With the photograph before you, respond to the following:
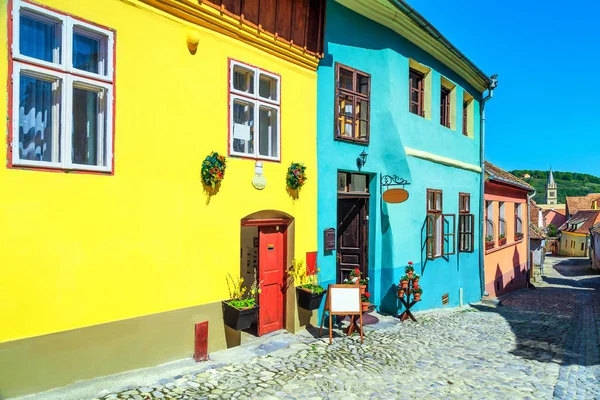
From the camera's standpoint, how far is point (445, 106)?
13000 millimetres

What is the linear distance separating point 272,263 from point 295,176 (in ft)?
5.29

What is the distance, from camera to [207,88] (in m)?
6.23

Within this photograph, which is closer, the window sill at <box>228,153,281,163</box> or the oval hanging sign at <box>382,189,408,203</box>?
the window sill at <box>228,153,281,163</box>

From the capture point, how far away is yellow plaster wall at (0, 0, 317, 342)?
4.39 m

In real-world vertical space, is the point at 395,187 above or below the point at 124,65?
below

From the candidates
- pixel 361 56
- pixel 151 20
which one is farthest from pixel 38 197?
pixel 361 56

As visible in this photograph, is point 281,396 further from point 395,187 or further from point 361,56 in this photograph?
point 361,56

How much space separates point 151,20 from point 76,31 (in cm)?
102

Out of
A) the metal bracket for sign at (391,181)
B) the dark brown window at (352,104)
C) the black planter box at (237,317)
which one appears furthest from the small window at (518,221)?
the black planter box at (237,317)

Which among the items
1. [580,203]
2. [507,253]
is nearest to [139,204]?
[507,253]

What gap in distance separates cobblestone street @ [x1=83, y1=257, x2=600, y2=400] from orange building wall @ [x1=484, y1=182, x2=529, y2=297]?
6675 millimetres

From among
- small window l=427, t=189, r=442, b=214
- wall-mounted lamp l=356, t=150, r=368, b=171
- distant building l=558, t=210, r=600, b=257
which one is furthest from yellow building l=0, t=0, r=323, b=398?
distant building l=558, t=210, r=600, b=257

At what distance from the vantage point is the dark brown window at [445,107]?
42.4 feet

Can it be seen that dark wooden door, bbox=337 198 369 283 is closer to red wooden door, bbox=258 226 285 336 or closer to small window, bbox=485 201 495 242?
red wooden door, bbox=258 226 285 336
